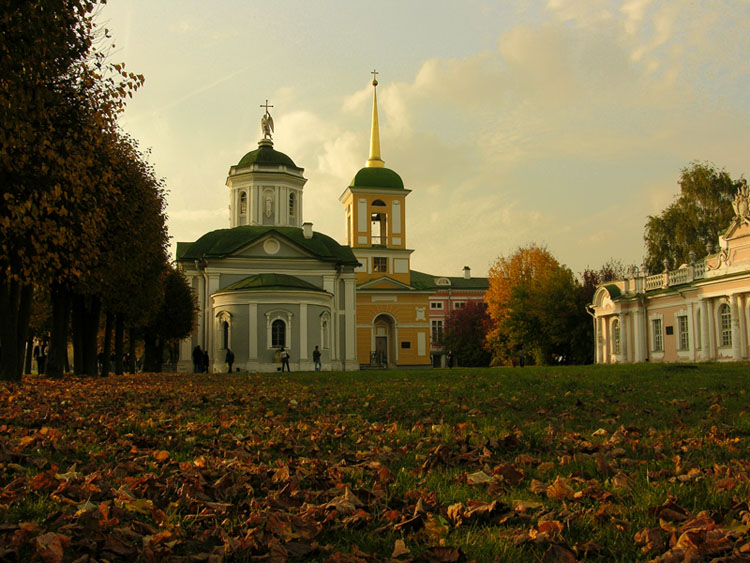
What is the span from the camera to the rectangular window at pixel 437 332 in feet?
297

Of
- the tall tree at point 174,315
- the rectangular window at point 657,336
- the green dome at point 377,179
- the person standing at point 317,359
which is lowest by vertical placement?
the person standing at point 317,359

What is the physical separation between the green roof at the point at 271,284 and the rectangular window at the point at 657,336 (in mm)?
20231

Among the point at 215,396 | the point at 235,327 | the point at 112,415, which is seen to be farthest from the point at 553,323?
the point at 112,415

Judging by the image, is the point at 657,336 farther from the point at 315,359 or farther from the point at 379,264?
the point at 379,264

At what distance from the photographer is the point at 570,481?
4.48m

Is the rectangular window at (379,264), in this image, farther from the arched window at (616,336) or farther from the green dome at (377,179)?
the arched window at (616,336)

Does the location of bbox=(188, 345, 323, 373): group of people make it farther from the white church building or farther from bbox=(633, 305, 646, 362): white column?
bbox=(633, 305, 646, 362): white column

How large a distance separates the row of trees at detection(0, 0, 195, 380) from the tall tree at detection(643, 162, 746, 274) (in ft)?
127

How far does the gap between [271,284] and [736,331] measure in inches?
1026

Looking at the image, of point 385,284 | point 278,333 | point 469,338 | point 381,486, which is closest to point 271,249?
point 278,333

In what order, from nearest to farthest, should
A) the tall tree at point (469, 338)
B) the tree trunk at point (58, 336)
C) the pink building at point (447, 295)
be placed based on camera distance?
the tree trunk at point (58, 336) < the tall tree at point (469, 338) < the pink building at point (447, 295)

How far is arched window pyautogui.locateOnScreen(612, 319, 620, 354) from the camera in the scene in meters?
43.8

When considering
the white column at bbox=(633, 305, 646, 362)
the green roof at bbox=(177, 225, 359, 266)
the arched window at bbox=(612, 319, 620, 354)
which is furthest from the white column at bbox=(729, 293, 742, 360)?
the green roof at bbox=(177, 225, 359, 266)

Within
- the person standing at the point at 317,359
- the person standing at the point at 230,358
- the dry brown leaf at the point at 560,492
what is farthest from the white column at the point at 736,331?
the dry brown leaf at the point at 560,492
